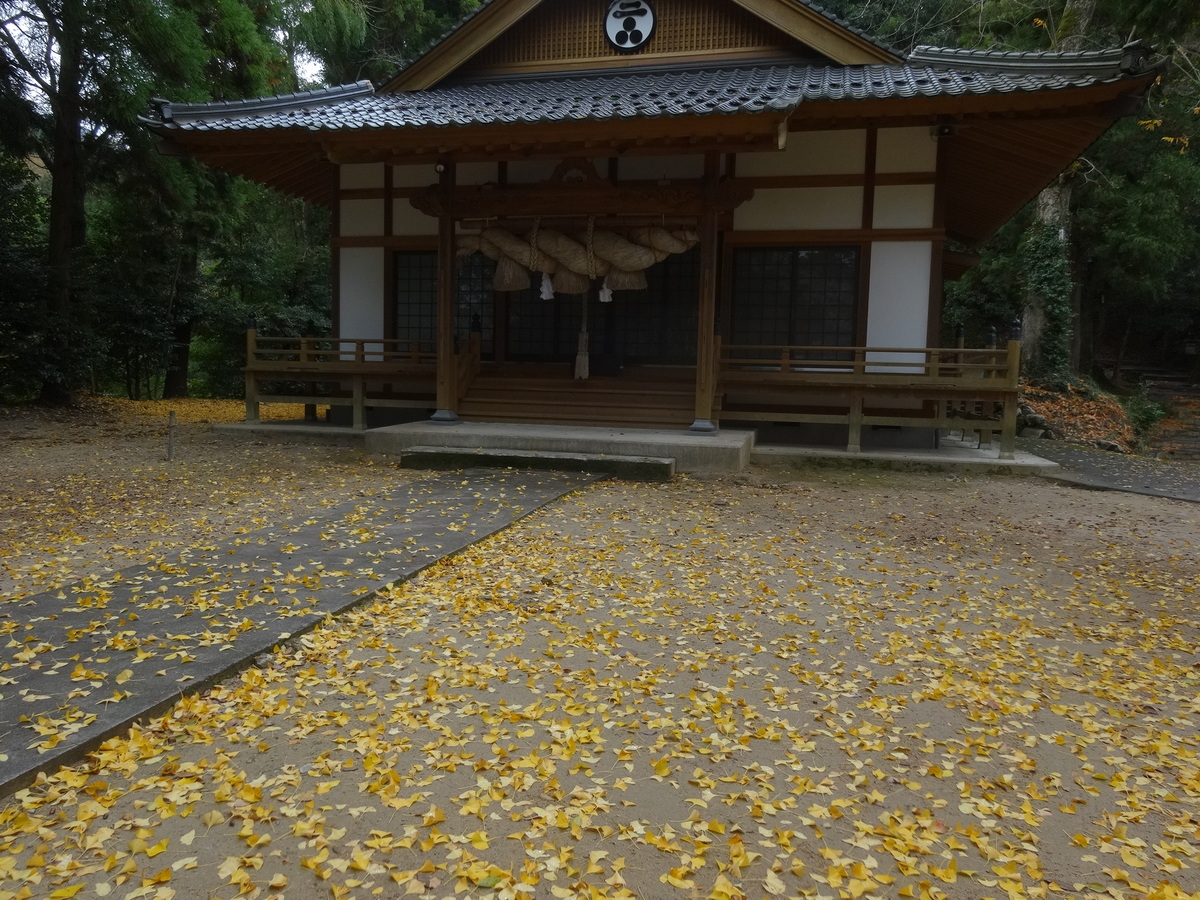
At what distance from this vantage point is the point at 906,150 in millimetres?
10211

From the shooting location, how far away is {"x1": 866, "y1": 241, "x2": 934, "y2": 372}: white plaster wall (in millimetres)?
10250

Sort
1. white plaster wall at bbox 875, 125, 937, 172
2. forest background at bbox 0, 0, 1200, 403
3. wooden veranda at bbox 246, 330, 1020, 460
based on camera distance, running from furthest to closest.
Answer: forest background at bbox 0, 0, 1200, 403
white plaster wall at bbox 875, 125, 937, 172
wooden veranda at bbox 246, 330, 1020, 460

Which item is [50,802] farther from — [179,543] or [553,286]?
[553,286]

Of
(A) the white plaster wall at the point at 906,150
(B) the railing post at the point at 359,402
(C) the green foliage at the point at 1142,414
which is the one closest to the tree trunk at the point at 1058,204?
(C) the green foliage at the point at 1142,414

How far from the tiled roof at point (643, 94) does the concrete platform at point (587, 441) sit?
11.3ft

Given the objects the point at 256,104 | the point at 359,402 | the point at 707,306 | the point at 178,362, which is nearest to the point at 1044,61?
the point at 707,306

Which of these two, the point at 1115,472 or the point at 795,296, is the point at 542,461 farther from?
the point at 1115,472

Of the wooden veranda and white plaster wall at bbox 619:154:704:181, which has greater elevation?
white plaster wall at bbox 619:154:704:181

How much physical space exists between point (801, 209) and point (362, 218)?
21.2ft

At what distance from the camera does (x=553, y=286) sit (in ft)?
35.1

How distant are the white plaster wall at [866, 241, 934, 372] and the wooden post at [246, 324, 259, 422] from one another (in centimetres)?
849

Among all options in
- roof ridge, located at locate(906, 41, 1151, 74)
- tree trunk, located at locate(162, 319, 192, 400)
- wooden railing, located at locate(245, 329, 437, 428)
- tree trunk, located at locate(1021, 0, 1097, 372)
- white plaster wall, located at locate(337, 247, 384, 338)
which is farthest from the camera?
tree trunk, located at locate(162, 319, 192, 400)

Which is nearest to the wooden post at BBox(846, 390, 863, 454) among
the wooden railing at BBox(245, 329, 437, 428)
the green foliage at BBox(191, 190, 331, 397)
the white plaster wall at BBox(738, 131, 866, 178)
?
the white plaster wall at BBox(738, 131, 866, 178)

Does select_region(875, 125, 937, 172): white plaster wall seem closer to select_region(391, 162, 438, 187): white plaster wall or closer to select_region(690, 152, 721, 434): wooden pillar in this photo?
select_region(690, 152, 721, 434): wooden pillar
